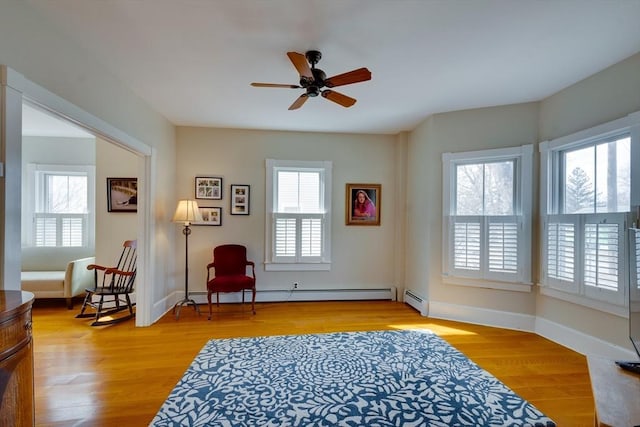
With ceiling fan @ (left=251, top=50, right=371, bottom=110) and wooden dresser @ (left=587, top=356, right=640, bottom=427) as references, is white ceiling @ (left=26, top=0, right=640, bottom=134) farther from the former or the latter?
wooden dresser @ (left=587, top=356, right=640, bottom=427)

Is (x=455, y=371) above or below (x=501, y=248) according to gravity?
below

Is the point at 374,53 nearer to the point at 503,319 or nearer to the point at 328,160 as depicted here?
the point at 328,160

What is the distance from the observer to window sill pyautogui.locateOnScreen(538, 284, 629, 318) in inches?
96.2

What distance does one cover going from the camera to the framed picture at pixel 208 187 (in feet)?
14.1

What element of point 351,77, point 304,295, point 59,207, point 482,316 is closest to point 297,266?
point 304,295

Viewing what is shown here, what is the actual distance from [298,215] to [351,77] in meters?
2.55

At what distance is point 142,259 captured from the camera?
3.39 meters

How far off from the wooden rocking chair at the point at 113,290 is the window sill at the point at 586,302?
4.83 m

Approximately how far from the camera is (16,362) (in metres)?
1.17

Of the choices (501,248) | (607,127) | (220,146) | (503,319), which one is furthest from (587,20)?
(220,146)

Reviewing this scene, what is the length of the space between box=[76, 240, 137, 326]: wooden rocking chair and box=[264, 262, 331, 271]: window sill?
1.77 m

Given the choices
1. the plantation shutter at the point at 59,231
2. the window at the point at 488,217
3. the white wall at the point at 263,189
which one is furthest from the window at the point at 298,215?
the plantation shutter at the point at 59,231

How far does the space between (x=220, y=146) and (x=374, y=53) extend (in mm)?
2814

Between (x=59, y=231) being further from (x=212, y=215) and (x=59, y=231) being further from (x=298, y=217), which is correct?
(x=298, y=217)
